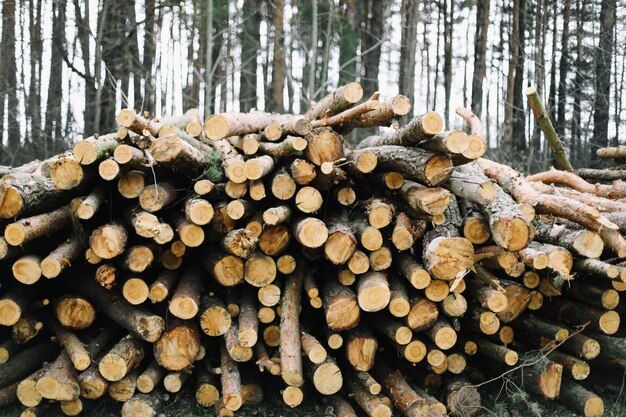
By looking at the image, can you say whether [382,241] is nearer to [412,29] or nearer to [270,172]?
[270,172]

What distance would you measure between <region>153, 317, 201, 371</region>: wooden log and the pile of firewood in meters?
0.02

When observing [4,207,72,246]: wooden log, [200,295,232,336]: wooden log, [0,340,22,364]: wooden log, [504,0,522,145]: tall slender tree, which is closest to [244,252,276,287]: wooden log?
[200,295,232,336]: wooden log

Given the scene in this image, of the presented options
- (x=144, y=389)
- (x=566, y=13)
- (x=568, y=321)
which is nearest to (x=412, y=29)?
(x=566, y=13)

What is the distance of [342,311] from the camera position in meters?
4.18

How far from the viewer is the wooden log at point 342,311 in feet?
13.7

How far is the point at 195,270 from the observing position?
185 inches

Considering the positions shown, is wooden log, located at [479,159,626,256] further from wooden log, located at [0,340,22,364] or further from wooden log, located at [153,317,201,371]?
wooden log, located at [0,340,22,364]

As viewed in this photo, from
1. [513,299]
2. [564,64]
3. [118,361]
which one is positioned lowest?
[118,361]

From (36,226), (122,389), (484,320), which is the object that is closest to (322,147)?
(484,320)

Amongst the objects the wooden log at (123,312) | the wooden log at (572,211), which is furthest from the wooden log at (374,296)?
the wooden log at (123,312)

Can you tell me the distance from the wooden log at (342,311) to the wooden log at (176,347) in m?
1.11

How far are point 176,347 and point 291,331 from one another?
35.4 inches

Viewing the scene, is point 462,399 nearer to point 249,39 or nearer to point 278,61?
point 278,61

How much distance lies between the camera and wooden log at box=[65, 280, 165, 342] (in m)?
4.17
